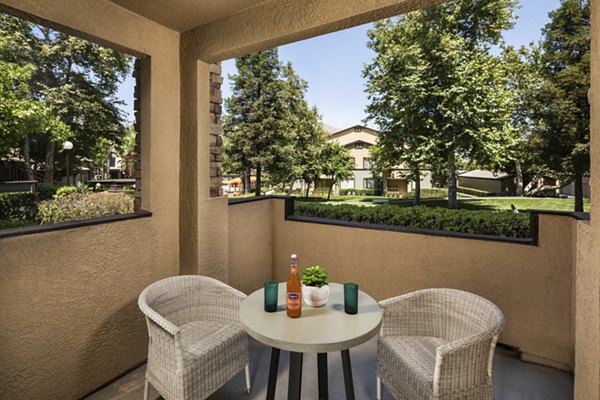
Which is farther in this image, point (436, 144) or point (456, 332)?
point (436, 144)

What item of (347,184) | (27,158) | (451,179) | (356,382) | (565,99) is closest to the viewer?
(356,382)

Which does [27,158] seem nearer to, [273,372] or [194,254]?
[194,254]

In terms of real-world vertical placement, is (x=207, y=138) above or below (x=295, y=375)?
above

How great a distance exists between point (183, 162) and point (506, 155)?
524 inches

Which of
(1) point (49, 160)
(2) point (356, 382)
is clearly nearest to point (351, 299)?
(2) point (356, 382)

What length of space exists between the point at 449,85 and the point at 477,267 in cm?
1160

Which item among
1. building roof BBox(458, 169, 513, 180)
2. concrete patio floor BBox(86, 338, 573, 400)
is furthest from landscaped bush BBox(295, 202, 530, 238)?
building roof BBox(458, 169, 513, 180)

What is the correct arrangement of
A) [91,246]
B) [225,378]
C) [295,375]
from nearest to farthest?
[295,375] → [225,378] → [91,246]

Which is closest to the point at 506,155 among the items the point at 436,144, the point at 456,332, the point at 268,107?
the point at 436,144

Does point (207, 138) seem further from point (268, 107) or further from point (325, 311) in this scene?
point (268, 107)

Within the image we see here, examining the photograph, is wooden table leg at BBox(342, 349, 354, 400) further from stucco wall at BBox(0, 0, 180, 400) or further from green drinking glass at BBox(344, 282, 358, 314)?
stucco wall at BBox(0, 0, 180, 400)

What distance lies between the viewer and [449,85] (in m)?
12.1

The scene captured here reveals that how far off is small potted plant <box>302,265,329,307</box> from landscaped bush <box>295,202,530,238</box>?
228 centimetres

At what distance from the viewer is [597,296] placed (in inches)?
54.7
